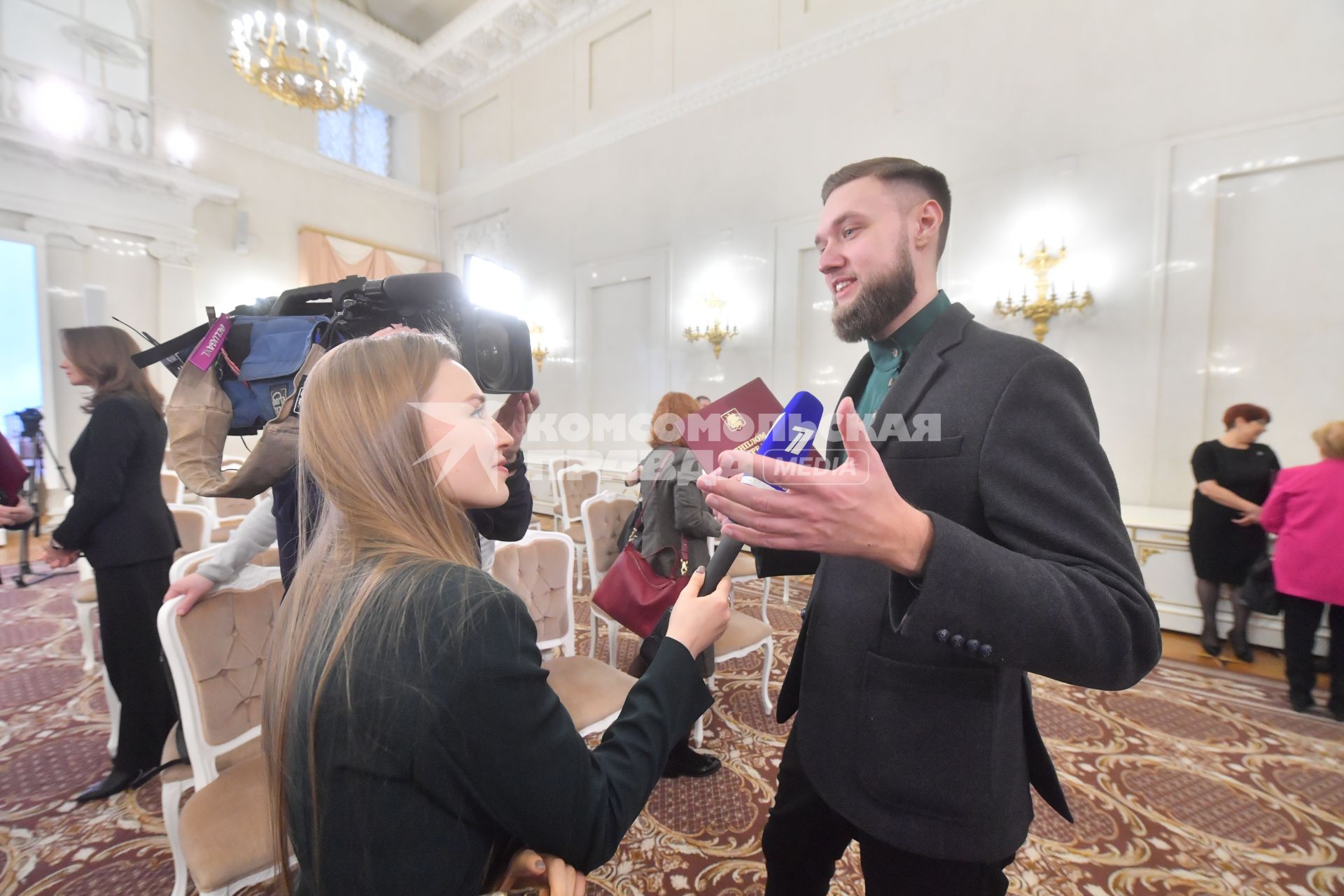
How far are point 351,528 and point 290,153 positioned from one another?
10118 mm

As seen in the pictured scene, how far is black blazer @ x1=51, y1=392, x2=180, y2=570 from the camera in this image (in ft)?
6.88

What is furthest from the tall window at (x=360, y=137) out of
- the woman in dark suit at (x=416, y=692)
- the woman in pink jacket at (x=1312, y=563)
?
the woman in pink jacket at (x=1312, y=563)

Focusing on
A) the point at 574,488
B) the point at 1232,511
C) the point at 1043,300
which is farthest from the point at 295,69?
the point at 1232,511

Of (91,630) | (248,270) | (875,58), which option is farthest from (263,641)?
(248,270)

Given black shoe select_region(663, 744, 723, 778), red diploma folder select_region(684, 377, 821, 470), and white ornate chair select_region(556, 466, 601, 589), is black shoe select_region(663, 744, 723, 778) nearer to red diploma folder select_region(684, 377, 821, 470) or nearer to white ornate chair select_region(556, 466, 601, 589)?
red diploma folder select_region(684, 377, 821, 470)

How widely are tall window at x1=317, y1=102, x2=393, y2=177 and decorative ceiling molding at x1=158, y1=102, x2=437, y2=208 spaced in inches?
8.8

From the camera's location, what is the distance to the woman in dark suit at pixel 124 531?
6.89ft

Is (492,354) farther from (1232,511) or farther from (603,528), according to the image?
(1232,511)

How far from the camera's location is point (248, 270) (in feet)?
25.5

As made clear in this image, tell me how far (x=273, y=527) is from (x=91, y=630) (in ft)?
8.96

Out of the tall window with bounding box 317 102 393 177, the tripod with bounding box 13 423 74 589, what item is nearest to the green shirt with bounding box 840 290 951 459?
the tripod with bounding box 13 423 74 589

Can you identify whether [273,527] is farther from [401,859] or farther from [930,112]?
[930,112]

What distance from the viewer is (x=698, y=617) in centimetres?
93

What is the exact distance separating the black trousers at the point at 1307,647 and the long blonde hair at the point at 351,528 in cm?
444
